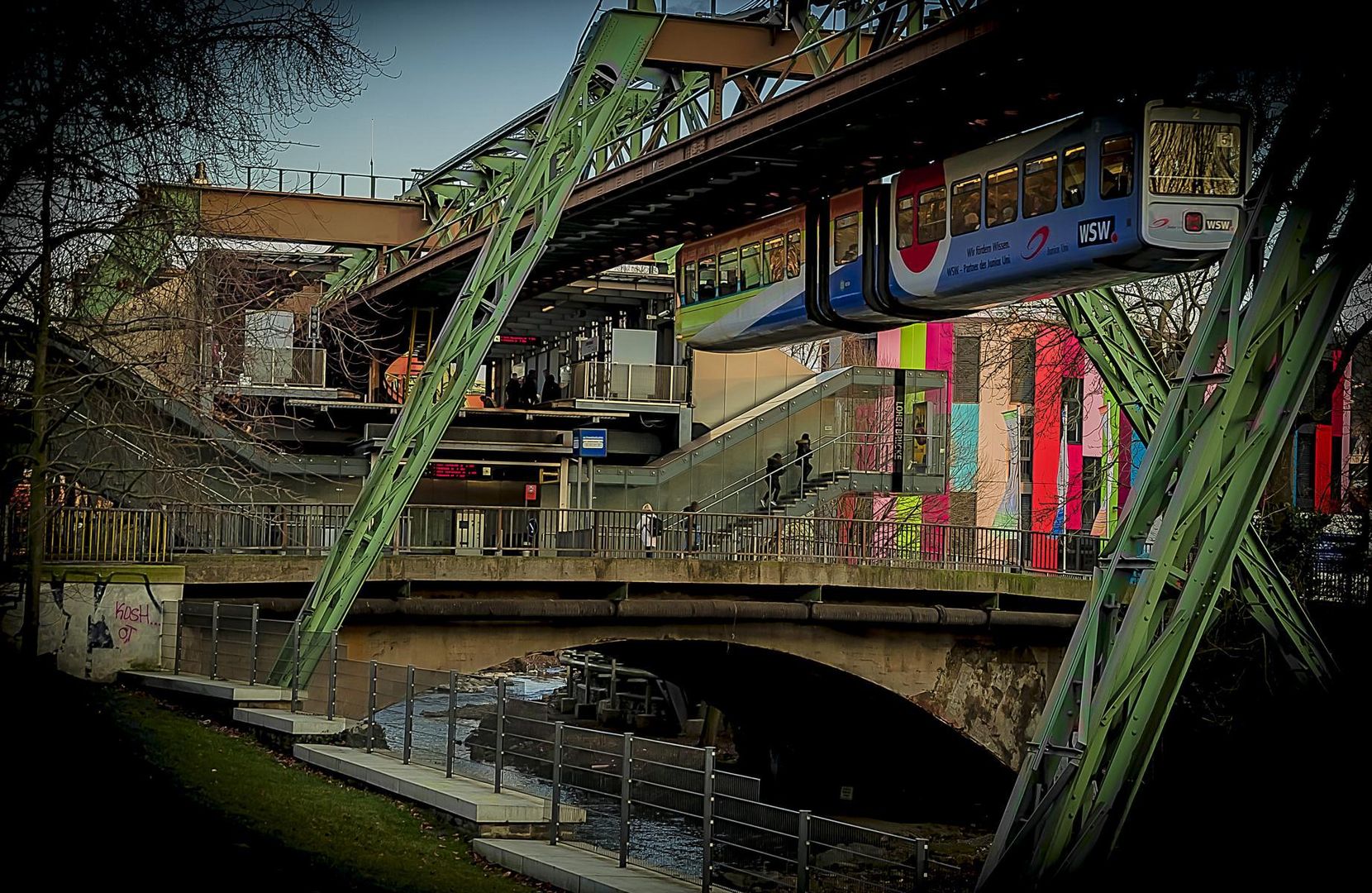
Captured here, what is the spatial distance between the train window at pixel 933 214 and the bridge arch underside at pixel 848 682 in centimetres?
1032

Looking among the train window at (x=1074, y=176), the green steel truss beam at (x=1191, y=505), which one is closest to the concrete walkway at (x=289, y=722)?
the green steel truss beam at (x=1191, y=505)

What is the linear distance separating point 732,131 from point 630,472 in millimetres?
22934

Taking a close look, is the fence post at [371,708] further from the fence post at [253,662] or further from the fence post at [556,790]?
the fence post at [556,790]

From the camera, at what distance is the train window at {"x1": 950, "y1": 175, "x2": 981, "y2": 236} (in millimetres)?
26031

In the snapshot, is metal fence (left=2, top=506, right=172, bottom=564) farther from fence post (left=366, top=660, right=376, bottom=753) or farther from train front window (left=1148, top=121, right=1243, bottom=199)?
train front window (left=1148, top=121, right=1243, bottom=199)

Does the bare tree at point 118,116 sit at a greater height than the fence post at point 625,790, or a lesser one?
greater

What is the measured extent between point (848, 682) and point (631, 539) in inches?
223

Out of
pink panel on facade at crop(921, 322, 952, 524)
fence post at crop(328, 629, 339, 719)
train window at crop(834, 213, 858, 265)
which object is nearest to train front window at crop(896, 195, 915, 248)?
Answer: train window at crop(834, 213, 858, 265)

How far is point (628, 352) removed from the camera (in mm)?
53719

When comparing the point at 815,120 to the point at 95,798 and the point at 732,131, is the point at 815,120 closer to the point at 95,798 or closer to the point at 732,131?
the point at 732,131

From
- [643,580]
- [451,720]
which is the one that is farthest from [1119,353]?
[451,720]

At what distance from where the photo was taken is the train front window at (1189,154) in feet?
72.8

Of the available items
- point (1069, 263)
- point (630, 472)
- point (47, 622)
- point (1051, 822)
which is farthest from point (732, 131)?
point (630, 472)

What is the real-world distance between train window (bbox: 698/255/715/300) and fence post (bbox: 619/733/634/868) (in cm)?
2107
